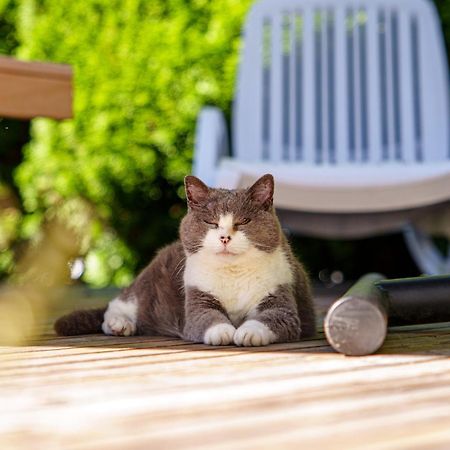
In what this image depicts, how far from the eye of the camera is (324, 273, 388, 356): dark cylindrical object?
4.61 feet

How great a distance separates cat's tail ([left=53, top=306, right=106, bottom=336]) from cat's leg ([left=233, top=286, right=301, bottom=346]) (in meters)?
0.41

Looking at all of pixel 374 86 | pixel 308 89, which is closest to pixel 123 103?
pixel 308 89

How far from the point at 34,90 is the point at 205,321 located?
Result: 0.79 metres

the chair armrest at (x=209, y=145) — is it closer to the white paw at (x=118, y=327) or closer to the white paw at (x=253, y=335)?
the white paw at (x=118, y=327)

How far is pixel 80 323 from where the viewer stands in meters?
1.89

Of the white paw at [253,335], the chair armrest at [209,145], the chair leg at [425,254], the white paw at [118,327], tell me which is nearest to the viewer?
the white paw at [253,335]

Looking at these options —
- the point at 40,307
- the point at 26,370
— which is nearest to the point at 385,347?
the point at 26,370

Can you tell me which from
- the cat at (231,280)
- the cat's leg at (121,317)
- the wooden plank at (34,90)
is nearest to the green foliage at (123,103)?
the wooden plank at (34,90)

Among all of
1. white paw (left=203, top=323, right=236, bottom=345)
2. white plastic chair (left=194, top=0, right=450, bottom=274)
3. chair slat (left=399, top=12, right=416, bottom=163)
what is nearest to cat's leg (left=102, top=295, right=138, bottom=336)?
white paw (left=203, top=323, right=236, bottom=345)

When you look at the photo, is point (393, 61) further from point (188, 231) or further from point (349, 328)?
point (349, 328)

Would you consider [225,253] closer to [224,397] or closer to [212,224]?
[212,224]

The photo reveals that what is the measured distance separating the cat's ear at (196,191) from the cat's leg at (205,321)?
194mm

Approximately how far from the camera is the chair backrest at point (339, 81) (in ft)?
10.9

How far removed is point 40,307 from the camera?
2713 mm
